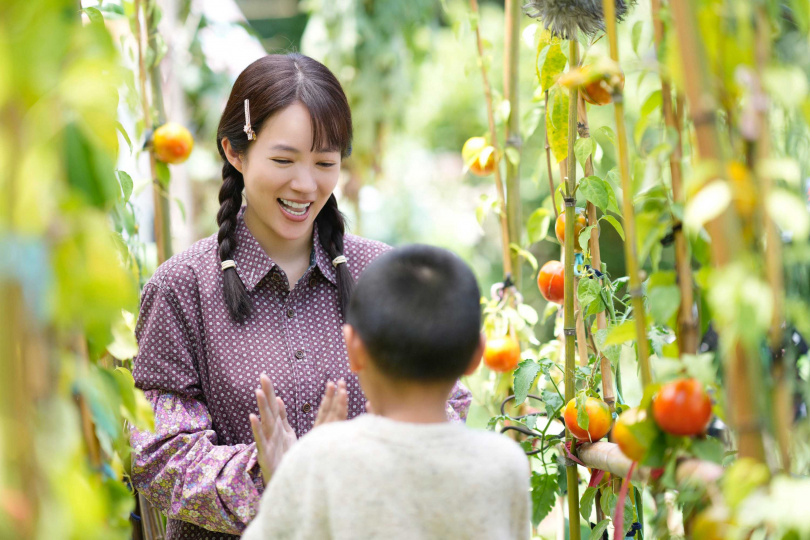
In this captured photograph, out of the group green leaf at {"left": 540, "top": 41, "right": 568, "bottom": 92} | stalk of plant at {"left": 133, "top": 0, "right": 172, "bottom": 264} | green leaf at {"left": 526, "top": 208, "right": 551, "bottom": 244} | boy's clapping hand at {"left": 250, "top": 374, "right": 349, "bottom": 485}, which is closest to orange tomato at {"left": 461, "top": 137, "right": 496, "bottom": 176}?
green leaf at {"left": 526, "top": 208, "right": 551, "bottom": 244}

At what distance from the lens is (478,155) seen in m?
1.77

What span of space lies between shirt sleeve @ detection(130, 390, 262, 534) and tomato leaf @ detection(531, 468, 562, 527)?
1.61ft

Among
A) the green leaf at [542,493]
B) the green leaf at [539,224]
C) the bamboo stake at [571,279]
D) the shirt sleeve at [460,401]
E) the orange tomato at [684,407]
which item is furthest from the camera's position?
the green leaf at [539,224]

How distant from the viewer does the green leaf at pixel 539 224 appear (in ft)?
5.34

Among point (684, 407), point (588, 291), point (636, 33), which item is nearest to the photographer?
point (684, 407)

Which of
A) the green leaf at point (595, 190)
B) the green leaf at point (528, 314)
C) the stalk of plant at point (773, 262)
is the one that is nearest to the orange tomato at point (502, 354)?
the green leaf at point (528, 314)

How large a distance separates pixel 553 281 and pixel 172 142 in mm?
893

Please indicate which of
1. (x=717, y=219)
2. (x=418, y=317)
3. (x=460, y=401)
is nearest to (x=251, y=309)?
(x=460, y=401)

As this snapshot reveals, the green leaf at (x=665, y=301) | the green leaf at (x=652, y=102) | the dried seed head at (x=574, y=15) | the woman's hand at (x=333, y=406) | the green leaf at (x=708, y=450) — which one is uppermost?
the dried seed head at (x=574, y=15)

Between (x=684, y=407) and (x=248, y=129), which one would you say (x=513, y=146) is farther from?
(x=684, y=407)

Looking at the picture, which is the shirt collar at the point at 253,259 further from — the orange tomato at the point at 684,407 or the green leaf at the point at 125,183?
the orange tomato at the point at 684,407

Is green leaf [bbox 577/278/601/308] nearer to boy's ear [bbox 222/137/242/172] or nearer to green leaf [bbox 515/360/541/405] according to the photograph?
green leaf [bbox 515/360/541/405]

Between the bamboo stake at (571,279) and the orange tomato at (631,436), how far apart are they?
398 millimetres

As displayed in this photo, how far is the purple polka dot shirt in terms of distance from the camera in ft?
4.00
